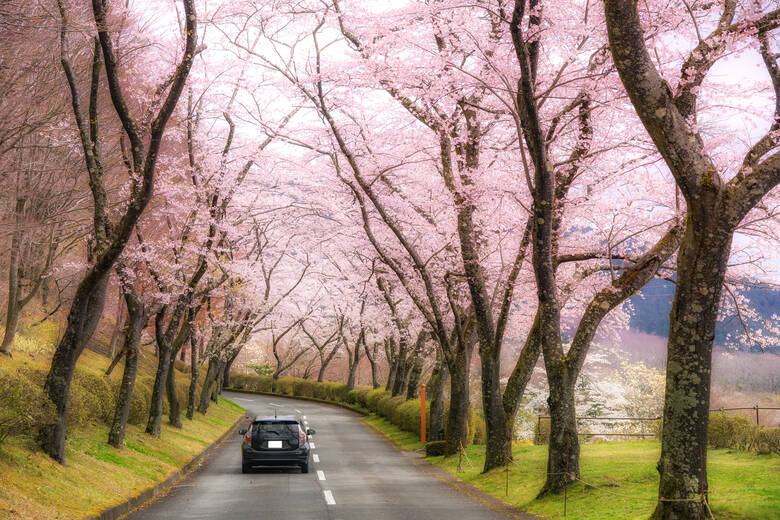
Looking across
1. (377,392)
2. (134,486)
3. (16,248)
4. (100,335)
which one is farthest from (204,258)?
(100,335)

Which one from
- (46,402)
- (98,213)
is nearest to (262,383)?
(98,213)

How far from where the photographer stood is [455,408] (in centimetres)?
1978

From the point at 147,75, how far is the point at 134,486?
11.1 m

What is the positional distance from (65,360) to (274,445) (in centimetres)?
677

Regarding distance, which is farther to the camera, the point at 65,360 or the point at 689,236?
the point at 65,360

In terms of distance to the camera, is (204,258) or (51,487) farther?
(204,258)

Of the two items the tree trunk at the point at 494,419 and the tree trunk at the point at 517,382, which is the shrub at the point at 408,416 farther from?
the tree trunk at the point at 517,382

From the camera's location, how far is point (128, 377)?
1680 cm

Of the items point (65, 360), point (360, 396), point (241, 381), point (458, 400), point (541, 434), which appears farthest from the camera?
point (241, 381)

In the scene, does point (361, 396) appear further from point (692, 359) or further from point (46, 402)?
point (692, 359)

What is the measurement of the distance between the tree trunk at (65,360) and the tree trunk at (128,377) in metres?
4.29

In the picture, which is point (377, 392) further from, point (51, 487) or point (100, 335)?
point (51, 487)

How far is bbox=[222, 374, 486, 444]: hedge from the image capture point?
26.3 metres

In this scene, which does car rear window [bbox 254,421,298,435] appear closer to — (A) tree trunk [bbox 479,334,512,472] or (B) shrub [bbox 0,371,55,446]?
(A) tree trunk [bbox 479,334,512,472]
